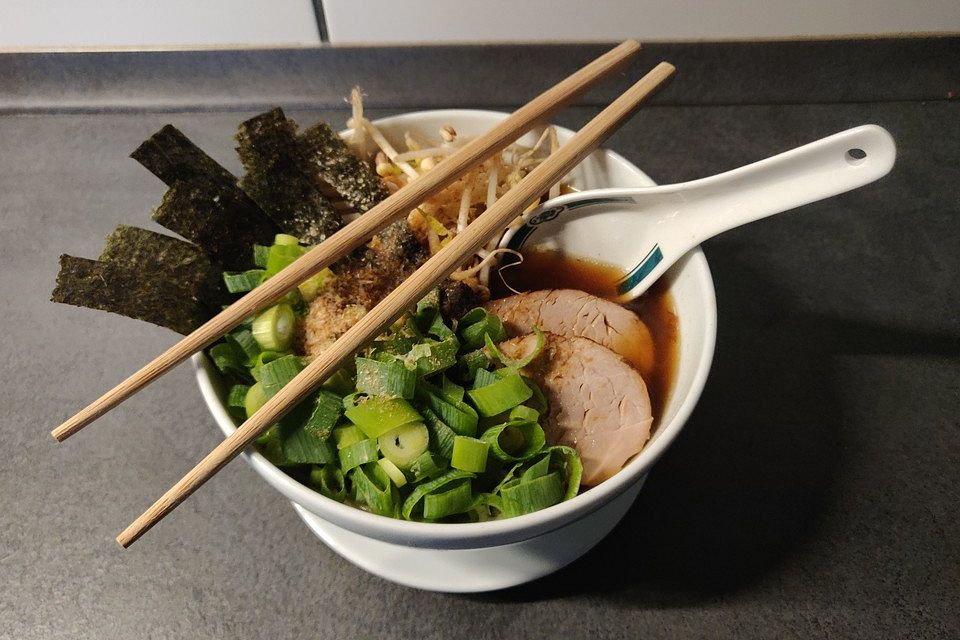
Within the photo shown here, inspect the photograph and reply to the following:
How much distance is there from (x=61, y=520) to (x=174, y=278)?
1.73ft

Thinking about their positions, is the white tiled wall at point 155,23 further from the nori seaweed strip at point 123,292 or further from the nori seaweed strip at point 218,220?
the nori seaweed strip at point 123,292

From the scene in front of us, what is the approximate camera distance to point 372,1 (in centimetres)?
162

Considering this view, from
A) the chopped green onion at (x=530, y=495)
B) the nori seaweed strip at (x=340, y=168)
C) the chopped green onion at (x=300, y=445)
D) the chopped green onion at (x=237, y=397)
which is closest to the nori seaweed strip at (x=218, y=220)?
the nori seaweed strip at (x=340, y=168)

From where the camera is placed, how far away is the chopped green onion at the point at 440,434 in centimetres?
91

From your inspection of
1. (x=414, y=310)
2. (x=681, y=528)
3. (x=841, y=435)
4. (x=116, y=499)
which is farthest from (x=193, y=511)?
(x=841, y=435)

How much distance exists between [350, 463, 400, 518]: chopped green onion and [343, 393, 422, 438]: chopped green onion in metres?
0.05

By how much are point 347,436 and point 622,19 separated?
50.1 inches

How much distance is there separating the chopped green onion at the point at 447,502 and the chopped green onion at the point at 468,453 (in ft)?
0.08

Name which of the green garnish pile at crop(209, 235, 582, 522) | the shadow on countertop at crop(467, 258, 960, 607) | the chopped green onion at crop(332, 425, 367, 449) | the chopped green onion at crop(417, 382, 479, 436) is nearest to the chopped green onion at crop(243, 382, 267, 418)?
the green garnish pile at crop(209, 235, 582, 522)

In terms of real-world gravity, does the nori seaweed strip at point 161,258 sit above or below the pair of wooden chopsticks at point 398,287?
above

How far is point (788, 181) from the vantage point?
1.03m

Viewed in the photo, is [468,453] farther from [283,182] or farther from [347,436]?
[283,182]

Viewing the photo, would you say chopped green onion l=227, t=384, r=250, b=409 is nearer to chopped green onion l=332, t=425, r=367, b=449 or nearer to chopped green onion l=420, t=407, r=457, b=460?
chopped green onion l=332, t=425, r=367, b=449

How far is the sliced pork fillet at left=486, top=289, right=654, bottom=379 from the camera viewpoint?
1160 millimetres
